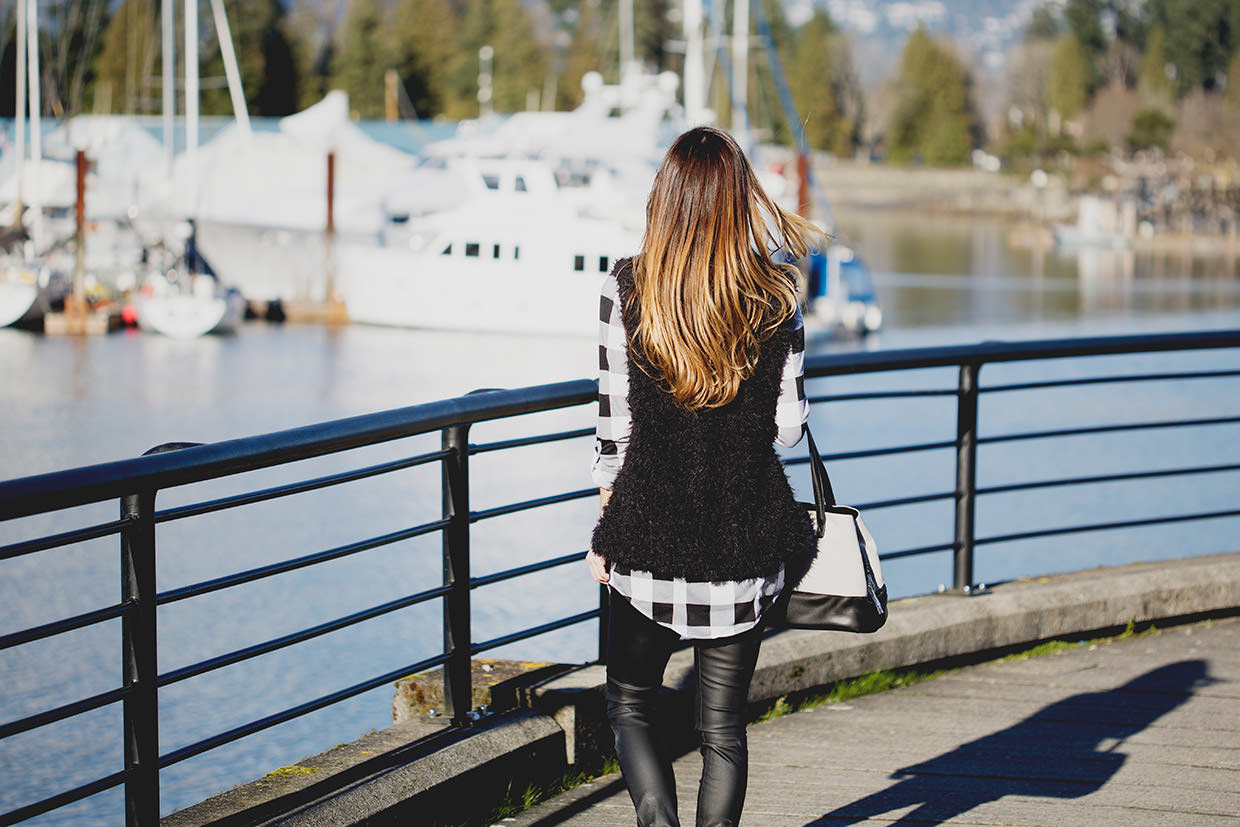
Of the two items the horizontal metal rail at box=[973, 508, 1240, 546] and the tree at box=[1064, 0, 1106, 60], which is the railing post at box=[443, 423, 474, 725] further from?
the tree at box=[1064, 0, 1106, 60]

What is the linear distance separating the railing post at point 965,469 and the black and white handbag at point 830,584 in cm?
191

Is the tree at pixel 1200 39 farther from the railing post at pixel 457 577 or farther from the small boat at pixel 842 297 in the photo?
the railing post at pixel 457 577

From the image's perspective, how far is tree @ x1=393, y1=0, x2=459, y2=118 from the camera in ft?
315

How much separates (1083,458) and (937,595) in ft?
38.9

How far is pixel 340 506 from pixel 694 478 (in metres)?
11.4

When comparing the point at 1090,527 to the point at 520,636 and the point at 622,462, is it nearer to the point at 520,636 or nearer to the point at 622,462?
the point at 520,636

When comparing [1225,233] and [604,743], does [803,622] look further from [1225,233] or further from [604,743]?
[1225,233]

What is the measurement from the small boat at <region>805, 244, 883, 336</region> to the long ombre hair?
94.6 feet

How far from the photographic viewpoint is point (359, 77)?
9138 cm

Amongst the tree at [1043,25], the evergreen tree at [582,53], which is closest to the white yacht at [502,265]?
the evergreen tree at [582,53]

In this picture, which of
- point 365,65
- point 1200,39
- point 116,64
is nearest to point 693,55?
point 116,64

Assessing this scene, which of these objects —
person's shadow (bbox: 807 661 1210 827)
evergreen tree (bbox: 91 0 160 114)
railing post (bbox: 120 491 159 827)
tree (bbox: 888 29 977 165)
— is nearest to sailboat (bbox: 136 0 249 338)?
person's shadow (bbox: 807 661 1210 827)

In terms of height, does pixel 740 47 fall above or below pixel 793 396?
above

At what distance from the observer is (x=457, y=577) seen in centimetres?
358
